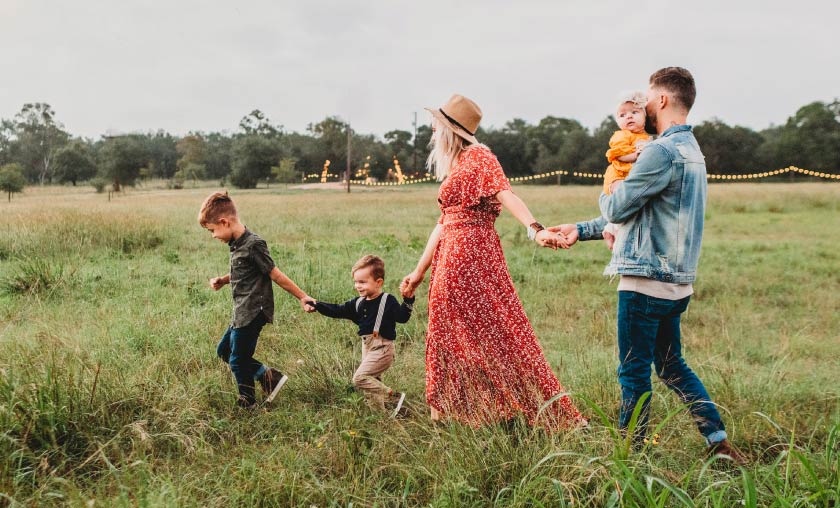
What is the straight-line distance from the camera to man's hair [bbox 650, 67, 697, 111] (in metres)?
2.97

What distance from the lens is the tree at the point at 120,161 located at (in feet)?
128

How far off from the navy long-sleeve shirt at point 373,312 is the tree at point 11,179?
2541 cm

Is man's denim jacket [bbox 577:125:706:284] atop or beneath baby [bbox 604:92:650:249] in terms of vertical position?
beneath

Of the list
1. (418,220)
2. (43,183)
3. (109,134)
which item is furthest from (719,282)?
(109,134)

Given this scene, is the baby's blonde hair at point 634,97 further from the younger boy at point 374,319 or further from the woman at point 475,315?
the younger boy at point 374,319

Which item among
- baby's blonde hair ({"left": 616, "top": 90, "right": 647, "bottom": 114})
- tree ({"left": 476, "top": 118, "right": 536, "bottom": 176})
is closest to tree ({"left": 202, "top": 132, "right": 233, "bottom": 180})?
tree ({"left": 476, "top": 118, "right": 536, "bottom": 176})

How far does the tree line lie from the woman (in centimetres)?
2701

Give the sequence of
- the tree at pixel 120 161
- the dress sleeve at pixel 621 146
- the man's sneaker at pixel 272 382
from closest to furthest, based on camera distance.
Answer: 1. the dress sleeve at pixel 621 146
2. the man's sneaker at pixel 272 382
3. the tree at pixel 120 161

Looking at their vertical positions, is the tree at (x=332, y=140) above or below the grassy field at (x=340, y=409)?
above

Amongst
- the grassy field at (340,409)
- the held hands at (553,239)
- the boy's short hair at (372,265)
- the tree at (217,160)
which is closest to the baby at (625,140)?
the held hands at (553,239)

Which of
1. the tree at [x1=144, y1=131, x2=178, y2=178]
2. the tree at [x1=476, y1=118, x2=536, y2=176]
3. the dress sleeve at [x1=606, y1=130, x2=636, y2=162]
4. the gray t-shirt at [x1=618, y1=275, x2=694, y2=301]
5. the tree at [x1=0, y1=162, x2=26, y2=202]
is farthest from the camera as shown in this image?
the tree at [x1=476, y1=118, x2=536, y2=176]

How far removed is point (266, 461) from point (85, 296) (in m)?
5.02

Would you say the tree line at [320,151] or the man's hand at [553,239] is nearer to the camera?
the man's hand at [553,239]

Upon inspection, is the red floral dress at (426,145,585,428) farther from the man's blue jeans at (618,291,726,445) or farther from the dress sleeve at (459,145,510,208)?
the man's blue jeans at (618,291,726,445)
